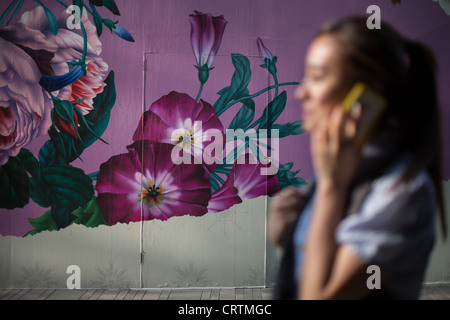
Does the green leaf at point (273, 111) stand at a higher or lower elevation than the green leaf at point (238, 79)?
lower

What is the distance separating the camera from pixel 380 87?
586 millimetres

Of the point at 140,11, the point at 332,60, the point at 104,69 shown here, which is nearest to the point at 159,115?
the point at 104,69

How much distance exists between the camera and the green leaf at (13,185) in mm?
3158

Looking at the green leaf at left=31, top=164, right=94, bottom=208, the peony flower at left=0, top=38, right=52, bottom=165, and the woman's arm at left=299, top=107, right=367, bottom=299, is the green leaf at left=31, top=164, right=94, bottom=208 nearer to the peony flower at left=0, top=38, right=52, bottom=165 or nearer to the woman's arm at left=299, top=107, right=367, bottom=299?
the peony flower at left=0, top=38, right=52, bottom=165

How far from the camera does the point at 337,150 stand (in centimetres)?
56

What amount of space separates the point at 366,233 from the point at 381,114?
0.55 feet

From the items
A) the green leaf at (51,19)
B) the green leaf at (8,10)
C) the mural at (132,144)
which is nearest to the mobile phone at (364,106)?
the mural at (132,144)

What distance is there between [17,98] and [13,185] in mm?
655

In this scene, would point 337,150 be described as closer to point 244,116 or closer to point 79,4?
point 244,116

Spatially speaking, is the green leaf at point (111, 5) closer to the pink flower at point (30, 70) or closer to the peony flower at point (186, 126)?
the pink flower at point (30, 70)

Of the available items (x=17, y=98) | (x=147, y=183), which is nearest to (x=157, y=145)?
(x=147, y=183)
